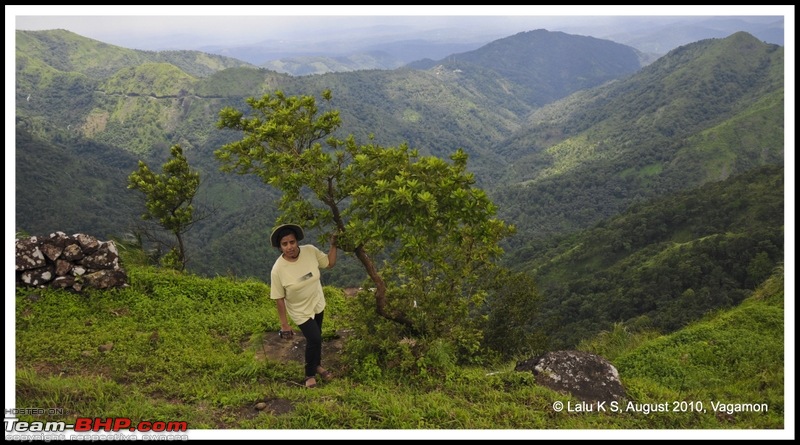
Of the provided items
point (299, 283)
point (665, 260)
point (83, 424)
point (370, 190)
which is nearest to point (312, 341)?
point (299, 283)

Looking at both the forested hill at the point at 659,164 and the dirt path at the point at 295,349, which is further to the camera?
the forested hill at the point at 659,164

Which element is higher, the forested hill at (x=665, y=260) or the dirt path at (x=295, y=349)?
the dirt path at (x=295, y=349)

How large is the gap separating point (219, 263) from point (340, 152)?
302ft

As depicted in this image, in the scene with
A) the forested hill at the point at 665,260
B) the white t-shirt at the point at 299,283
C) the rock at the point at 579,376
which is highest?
the white t-shirt at the point at 299,283

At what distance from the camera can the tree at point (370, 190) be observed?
635cm

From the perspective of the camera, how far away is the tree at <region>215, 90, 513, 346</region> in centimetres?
635

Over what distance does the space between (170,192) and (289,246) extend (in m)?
11.0

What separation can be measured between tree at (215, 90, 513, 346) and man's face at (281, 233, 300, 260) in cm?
52

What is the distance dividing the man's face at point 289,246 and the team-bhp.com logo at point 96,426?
8.28ft

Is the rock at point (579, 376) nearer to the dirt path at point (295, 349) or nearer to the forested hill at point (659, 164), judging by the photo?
the dirt path at point (295, 349)

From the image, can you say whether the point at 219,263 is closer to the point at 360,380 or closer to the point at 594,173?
the point at 360,380

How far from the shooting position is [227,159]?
7.08 m

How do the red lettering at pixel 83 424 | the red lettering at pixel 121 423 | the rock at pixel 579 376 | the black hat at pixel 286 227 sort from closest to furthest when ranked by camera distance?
the red lettering at pixel 83 424 < the red lettering at pixel 121 423 < the black hat at pixel 286 227 < the rock at pixel 579 376

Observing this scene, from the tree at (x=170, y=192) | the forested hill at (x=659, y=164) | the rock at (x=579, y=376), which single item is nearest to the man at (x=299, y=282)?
the rock at (x=579, y=376)
